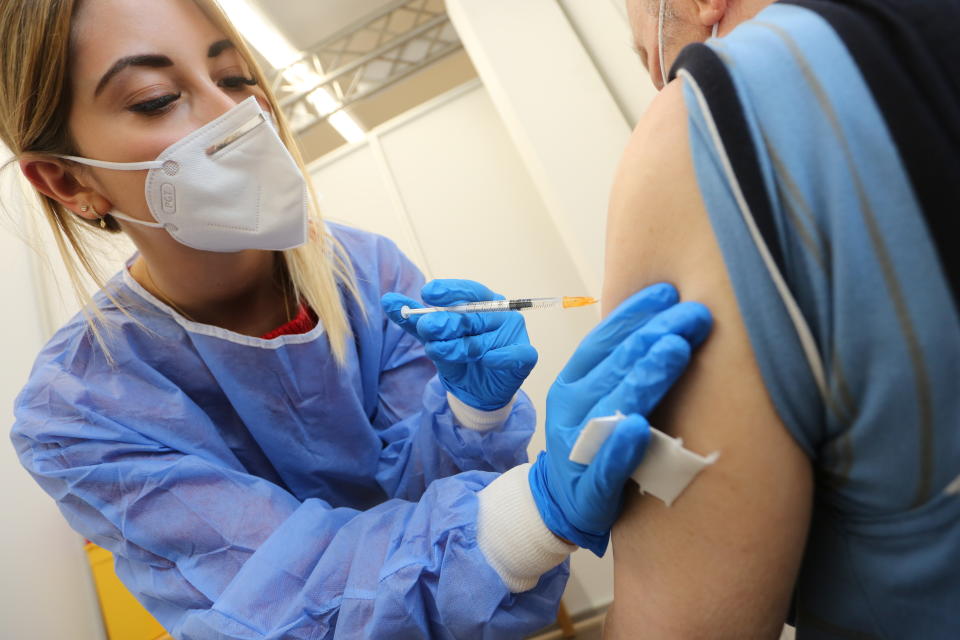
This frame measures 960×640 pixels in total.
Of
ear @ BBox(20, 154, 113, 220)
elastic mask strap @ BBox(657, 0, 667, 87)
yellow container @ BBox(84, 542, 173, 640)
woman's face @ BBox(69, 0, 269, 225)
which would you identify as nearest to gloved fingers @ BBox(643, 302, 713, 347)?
elastic mask strap @ BBox(657, 0, 667, 87)

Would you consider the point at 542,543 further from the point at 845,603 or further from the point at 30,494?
the point at 30,494

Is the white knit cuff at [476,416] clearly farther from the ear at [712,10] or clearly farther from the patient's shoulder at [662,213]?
the ear at [712,10]

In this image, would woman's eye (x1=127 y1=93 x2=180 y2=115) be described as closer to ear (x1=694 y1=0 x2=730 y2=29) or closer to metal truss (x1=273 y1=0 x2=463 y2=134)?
ear (x1=694 y1=0 x2=730 y2=29)

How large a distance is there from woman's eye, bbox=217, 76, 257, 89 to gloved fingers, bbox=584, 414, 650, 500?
99cm

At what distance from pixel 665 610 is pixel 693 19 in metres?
0.77

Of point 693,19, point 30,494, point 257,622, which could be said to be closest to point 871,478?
point 693,19

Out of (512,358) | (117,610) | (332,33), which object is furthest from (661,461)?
(332,33)

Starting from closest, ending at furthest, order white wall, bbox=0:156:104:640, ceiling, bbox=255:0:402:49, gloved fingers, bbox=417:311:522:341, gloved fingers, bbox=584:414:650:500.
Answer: gloved fingers, bbox=584:414:650:500
gloved fingers, bbox=417:311:522:341
white wall, bbox=0:156:104:640
ceiling, bbox=255:0:402:49

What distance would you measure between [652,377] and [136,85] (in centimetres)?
97

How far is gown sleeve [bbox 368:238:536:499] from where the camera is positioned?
1062mm

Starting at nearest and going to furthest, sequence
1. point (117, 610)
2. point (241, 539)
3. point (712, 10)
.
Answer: point (712, 10)
point (241, 539)
point (117, 610)

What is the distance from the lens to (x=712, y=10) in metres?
0.73

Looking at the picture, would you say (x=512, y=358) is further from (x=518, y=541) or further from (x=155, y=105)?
(x=155, y=105)

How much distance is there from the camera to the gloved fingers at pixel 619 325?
530 mm
